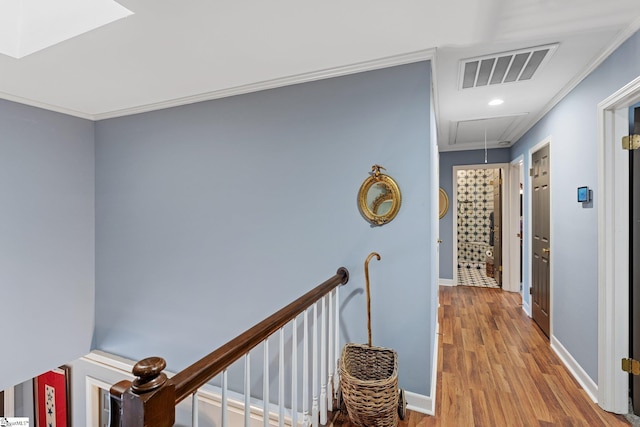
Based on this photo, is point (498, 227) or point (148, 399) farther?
point (498, 227)

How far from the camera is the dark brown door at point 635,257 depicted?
1.87 metres

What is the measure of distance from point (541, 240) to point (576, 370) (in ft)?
4.38

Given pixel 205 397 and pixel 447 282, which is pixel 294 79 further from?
pixel 447 282

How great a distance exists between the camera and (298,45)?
1973 millimetres

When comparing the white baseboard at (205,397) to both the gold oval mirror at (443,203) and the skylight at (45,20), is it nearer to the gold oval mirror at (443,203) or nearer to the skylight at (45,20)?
the skylight at (45,20)

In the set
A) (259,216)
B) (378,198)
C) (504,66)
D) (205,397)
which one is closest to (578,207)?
(504,66)

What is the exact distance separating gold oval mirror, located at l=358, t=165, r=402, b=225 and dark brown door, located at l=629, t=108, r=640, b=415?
4.56 feet

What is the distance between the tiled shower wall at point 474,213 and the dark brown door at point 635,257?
5.16 metres

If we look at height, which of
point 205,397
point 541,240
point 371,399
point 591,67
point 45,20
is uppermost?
point 45,20

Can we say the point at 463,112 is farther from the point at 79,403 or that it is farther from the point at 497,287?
the point at 79,403

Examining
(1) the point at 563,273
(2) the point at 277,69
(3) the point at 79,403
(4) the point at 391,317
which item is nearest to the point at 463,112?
(1) the point at 563,273

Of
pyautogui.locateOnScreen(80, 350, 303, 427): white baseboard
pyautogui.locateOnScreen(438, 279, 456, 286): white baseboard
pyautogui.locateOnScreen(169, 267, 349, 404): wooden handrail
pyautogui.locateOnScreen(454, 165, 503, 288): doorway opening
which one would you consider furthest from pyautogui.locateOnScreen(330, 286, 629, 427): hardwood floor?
pyautogui.locateOnScreen(454, 165, 503, 288): doorway opening

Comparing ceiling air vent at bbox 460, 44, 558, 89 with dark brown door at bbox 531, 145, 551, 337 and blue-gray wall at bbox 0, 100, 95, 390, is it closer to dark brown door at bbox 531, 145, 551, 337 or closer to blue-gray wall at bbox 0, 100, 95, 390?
dark brown door at bbox 531, 145, 551, 337

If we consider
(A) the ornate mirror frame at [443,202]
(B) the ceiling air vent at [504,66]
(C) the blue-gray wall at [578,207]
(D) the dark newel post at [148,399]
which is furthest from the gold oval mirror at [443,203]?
(D) the dark newel post at [148,399]
